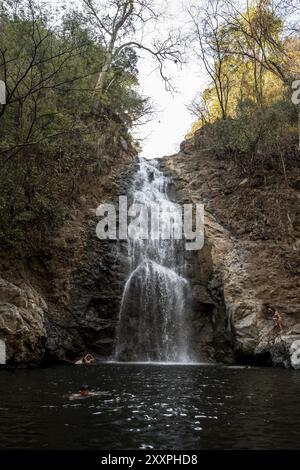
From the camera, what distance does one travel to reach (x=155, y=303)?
16.2 metres

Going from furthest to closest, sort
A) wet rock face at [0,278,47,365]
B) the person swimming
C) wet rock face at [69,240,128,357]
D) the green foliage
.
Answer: wet rock face at [69,240,128,357] < wet rock face at [0,278,47,365] < the green foliage < the person swimming

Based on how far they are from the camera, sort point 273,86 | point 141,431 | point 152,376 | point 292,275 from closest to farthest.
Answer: point 141,431 → point 152,376 → point 292,275 → point 273,86

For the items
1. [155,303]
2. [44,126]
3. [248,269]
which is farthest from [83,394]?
[248,269]

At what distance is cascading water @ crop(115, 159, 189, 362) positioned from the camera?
15.3m

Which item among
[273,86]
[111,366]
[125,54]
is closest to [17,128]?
[111,366]

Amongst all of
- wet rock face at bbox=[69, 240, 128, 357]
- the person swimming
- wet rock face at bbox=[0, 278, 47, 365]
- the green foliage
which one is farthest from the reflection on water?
the green foliage

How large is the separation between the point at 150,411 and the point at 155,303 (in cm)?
903

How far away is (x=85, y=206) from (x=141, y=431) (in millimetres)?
14578

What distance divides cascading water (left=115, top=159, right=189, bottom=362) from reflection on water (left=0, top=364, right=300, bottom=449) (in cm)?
385

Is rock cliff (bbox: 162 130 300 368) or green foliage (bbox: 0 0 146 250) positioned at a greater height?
green foliage (bbox: 0 0 146 250)

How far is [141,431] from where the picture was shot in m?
5.98

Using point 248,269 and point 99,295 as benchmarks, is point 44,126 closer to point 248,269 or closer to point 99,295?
point 99,295

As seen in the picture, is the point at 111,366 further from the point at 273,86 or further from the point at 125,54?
the point at 273,86

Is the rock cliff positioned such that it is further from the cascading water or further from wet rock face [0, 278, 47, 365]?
wet rock face [0, 278, 47, 365]
